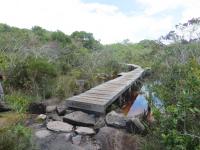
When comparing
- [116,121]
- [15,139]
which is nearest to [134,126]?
[116,121]

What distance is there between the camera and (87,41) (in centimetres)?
2181

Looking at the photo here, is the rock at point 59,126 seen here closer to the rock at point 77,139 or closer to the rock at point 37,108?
the rock at point 77,139

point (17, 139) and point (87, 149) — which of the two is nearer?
point (17, 139)

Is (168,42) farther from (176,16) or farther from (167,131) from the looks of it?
(167,131)

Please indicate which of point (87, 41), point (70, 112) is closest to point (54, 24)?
point (87, 41)

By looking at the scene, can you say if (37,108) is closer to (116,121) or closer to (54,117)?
(54,117)

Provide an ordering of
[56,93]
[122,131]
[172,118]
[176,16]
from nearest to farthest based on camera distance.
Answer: [172,118] < [122,131] < [56,93] < [176,16]

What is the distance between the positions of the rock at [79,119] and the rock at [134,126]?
0.80m

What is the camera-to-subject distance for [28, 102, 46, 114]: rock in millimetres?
5962

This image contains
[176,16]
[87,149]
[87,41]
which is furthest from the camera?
[87,41]

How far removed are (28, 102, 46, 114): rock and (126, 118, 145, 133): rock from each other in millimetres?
2107

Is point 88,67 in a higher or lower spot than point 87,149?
higher

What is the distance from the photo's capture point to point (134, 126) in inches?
194

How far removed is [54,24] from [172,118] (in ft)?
78.9
